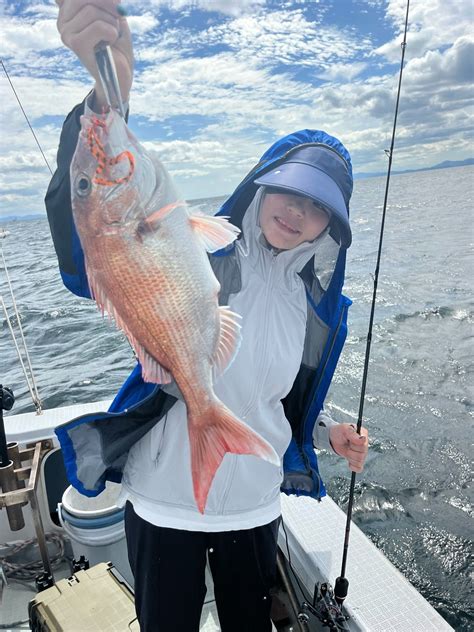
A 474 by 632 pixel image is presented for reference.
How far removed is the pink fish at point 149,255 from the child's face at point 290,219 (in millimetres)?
469

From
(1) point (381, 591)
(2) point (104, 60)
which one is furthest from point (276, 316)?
(1) point (381, 591)

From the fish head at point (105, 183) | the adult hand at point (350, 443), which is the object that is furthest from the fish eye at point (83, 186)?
the adult hand at point (350, 443)

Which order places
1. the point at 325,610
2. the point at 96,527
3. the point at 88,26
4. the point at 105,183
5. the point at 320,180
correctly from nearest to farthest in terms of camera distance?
the point at 88,26 < the point at 105,183 < the point at 320,180 < the point at 325,610 < the point at 96,527

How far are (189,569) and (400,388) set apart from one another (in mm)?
7431

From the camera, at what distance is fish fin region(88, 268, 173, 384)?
3.69 ft

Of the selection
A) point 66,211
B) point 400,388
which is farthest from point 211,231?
point 400,388

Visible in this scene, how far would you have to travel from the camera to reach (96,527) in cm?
286

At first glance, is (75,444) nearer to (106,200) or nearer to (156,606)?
(156,606)

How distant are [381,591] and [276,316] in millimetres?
1580

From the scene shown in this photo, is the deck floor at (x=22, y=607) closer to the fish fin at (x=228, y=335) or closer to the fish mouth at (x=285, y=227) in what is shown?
the fish fin at (x=228, y=335)

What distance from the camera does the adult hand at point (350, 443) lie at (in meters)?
1.90

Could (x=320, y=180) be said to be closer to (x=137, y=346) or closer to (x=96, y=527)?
(x=137, y=346)

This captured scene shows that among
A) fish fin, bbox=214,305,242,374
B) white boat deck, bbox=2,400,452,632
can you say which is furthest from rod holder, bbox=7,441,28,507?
fish fin, bbox=214,305,242,374

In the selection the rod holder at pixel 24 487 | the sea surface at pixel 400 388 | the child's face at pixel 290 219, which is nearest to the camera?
the child's face at pixel 290 219
